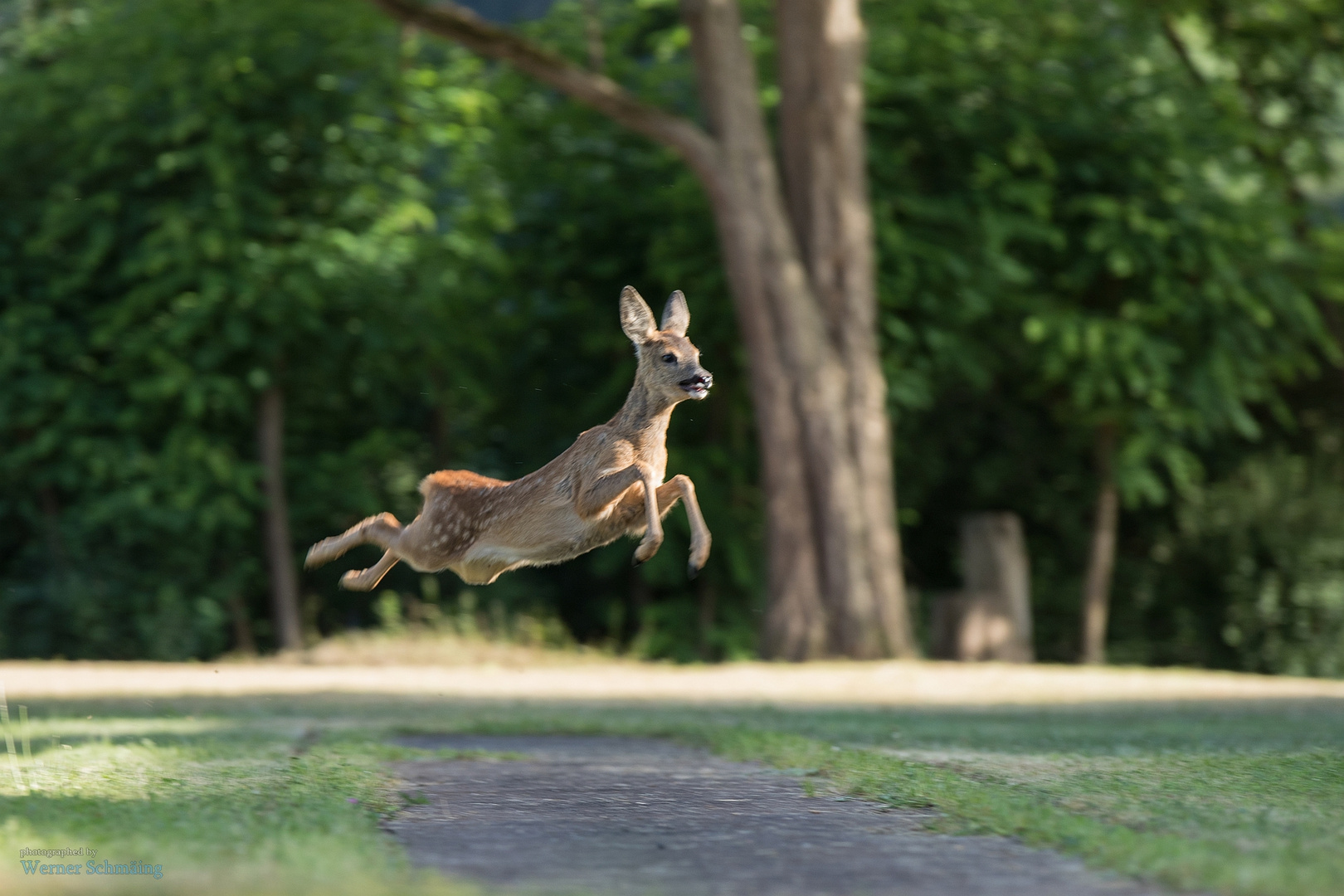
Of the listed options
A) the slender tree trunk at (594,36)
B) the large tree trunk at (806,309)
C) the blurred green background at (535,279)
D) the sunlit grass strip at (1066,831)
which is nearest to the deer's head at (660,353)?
the sunlit grass strip at (1066,831)

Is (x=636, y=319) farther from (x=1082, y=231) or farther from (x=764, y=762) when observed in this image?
(x=1082, y=231)

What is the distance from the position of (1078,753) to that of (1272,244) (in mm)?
12412

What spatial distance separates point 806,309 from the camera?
17125mm

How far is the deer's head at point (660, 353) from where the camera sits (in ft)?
23.2

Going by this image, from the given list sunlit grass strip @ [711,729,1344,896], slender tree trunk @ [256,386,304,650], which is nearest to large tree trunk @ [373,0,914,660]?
slender tree trunk @ [256,386,304,650]

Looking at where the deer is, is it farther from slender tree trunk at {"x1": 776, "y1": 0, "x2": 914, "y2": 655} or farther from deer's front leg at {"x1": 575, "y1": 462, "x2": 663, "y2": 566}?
slender tree trunk at {"x1": 776, "y1": 0, "x2": 914, "y2": 655}

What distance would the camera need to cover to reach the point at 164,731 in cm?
1030

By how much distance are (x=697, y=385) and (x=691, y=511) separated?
0.63 metres

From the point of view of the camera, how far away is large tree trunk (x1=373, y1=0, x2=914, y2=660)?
1709cm

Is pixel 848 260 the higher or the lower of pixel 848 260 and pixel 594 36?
the lower

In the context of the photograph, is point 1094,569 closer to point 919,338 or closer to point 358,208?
point 919,338

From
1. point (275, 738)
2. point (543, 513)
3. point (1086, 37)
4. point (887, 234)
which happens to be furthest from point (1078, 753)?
point (1086, 37)

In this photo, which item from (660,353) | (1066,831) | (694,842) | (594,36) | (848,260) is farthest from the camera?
(594,36)

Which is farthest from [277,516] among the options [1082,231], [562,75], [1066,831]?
[1066,831]
